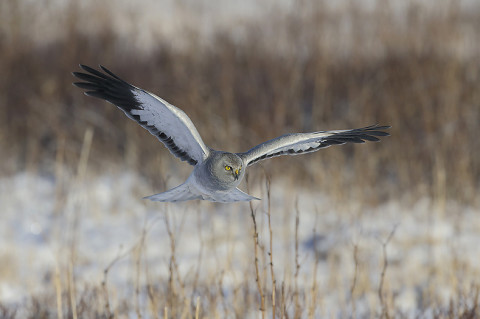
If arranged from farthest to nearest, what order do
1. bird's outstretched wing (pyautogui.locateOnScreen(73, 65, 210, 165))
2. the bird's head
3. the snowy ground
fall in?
the snowy ground → bird's outstretched wing (pyautogui.locateOnScreen(73, 65, 210, 165)) → the bird's head

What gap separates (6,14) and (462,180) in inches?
242

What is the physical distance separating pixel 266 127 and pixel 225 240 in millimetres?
1412

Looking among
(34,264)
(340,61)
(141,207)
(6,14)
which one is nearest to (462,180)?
(340,61)

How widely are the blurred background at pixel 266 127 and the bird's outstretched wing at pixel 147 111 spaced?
263 centimetres

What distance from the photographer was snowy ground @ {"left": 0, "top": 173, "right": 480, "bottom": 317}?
12.8 ft

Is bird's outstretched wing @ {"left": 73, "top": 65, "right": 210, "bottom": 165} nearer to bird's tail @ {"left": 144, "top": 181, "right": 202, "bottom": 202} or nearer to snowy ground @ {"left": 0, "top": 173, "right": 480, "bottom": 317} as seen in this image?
bird's tail @ {"left": 144, "top": 181, "right": 202, "bottom": 202}

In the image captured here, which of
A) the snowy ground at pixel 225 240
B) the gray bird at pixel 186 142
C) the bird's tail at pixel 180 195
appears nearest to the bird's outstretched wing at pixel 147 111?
the gray bird at pixel 186 142

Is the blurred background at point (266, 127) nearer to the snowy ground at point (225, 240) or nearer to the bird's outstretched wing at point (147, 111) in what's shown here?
the snowy ground at point (225, 240)

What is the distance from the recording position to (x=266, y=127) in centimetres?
551

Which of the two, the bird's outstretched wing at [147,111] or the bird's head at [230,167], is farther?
the bird's outstretched wing at [147,111]

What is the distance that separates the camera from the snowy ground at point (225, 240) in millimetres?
3902

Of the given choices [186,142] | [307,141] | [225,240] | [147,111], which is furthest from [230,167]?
[225,240]

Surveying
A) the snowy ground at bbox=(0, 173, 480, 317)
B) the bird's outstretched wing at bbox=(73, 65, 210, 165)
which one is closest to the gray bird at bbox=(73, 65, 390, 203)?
the bird's outstretched wing at bbox=(73, 65, 210, 165)

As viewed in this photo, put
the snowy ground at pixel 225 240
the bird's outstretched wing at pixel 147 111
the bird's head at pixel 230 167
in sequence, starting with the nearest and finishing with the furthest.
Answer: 1. the bird's head at pixel 230 167
2. the bird's outstretched wing at pixel 147 111
3. the snowy ground at pixel 225 240
